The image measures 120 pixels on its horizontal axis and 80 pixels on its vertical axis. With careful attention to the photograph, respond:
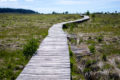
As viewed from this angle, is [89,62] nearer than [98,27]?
Yes

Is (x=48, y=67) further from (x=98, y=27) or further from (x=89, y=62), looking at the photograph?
(x=98, y=27)

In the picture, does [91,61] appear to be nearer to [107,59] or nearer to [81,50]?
[107,59]

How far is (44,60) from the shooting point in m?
6.10

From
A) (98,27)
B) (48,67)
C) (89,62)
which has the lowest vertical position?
(89,62)

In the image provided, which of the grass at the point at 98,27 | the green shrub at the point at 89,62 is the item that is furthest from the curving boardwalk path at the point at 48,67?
the grass at the point at 98,27

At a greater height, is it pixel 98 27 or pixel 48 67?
pixel 98 27

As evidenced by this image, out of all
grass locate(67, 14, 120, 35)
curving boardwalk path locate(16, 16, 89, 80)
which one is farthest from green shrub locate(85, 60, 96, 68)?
grass locate(67, 14, 120, 35)

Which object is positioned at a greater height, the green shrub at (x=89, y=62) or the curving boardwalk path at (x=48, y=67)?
the curving boardwalk path at (x=48, y=67)

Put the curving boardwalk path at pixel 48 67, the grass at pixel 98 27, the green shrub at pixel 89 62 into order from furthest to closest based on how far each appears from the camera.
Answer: the grass at pixel 98 27
the green shrub at pixel 89 62
the curving boardwalk path at pixel 48 67

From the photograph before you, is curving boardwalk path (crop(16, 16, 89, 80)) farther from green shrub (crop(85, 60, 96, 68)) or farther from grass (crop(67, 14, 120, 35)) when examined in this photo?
grass (crop(67, 14, 120, 35))

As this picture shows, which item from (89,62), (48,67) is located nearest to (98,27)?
(89,62)

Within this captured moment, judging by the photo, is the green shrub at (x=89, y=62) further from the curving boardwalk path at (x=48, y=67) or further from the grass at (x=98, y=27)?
the grass at (x=98, y=27)

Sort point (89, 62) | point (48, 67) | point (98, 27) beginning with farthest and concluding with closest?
point (98, 27), point (89, 62), point (48, 67)

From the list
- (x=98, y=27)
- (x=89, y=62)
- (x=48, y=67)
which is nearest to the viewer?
(x=48, y=67)
